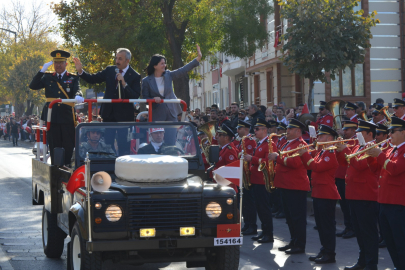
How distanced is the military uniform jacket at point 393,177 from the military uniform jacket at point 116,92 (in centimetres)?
350

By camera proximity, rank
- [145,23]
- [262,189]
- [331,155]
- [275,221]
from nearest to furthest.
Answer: [331,155]
[262,189]
[275,221]
[145,23]

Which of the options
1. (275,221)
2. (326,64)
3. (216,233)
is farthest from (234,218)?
(326,64)

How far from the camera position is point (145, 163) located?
6.47 meters

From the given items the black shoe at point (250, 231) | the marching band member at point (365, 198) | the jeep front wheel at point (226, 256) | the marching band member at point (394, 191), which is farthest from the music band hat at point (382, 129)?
the black shoe at point (250, 231)

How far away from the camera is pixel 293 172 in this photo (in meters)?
9.12

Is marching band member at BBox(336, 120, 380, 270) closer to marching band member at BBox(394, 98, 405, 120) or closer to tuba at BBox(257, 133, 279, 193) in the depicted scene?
tuba at BBox(257, 133, 279, 193)

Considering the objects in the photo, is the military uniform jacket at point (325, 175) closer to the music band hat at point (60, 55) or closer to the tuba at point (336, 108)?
the music band hat at point (60, 55)

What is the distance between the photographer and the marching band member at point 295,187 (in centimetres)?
901

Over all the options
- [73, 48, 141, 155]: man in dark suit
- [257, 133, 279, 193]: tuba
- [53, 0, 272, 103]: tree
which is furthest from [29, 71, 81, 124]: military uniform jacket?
[53, 0, 272, 103]: tree

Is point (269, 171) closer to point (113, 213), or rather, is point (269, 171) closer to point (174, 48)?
point (113, 213)

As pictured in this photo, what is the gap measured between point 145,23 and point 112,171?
56.8 feet

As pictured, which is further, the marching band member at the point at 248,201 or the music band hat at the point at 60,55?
the marching band member at the point at 248,201

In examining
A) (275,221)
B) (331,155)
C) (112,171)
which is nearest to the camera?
(112,171)

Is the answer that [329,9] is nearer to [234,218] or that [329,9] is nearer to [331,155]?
[331,155]
